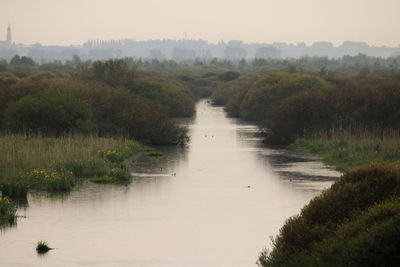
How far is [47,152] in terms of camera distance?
31969 millimetres

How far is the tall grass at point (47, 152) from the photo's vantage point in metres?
29.4

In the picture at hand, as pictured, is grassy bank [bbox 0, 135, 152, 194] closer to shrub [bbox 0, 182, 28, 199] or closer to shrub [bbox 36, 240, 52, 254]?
shrub [bbox 0, 182, 28, 199]

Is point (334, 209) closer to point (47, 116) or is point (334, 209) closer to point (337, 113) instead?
point (47, 116)

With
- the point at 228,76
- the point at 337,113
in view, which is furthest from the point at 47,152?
the point at 228,76

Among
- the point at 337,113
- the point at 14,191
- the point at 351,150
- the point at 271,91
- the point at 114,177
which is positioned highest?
the point at 337,113

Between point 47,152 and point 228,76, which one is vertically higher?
point 47,152

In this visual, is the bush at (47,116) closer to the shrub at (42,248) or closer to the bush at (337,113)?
the bush at (337,113)

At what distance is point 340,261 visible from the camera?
40.8 ft

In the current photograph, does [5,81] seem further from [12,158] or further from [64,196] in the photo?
[64,196]

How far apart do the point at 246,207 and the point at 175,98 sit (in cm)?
5781

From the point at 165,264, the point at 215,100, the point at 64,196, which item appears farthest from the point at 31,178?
the point at 215,100

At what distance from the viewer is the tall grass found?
29.4 metres

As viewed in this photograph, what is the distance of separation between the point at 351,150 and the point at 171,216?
18.0 m

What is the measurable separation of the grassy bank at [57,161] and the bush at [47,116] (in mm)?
3511
